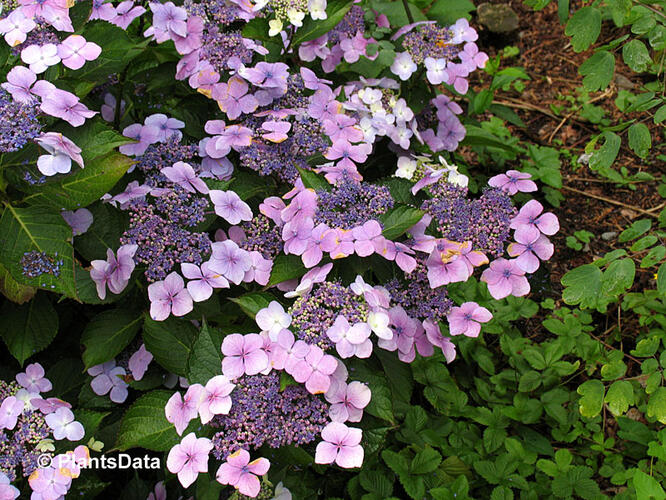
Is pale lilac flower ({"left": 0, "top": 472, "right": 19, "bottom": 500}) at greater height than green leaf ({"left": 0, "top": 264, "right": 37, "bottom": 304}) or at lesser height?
lesser

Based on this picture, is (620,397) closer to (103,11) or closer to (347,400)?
(347,400)

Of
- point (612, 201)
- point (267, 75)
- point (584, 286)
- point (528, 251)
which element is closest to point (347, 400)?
point (528, 251)

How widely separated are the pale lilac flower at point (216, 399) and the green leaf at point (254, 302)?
161 millimetres

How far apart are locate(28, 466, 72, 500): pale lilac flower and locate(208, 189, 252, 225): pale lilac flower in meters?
0.63

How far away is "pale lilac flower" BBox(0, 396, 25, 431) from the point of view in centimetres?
137

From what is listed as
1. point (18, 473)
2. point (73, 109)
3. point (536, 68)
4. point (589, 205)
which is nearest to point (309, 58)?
point (73, 109)

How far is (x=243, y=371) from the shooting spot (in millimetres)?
1223

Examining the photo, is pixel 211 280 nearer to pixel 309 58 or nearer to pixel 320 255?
pixel 320 255

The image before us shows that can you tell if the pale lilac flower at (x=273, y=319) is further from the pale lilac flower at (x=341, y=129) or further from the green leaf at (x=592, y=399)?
the green leaf at (x=592, y=399)

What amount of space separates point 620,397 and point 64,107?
4.71ft

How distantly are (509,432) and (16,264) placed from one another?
5.49 ft

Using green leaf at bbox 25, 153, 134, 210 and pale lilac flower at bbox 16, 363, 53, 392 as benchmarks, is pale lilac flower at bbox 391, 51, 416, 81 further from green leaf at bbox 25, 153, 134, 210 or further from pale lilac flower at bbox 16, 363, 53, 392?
pale lilac flower at bbox 16, 363, 53, 392

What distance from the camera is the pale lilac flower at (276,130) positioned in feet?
4.91

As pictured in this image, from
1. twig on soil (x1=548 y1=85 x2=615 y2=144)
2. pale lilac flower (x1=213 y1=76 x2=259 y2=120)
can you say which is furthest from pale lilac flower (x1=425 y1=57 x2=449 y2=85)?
twig on soil (x1=548 y1=85 x2=615 y2=144)
